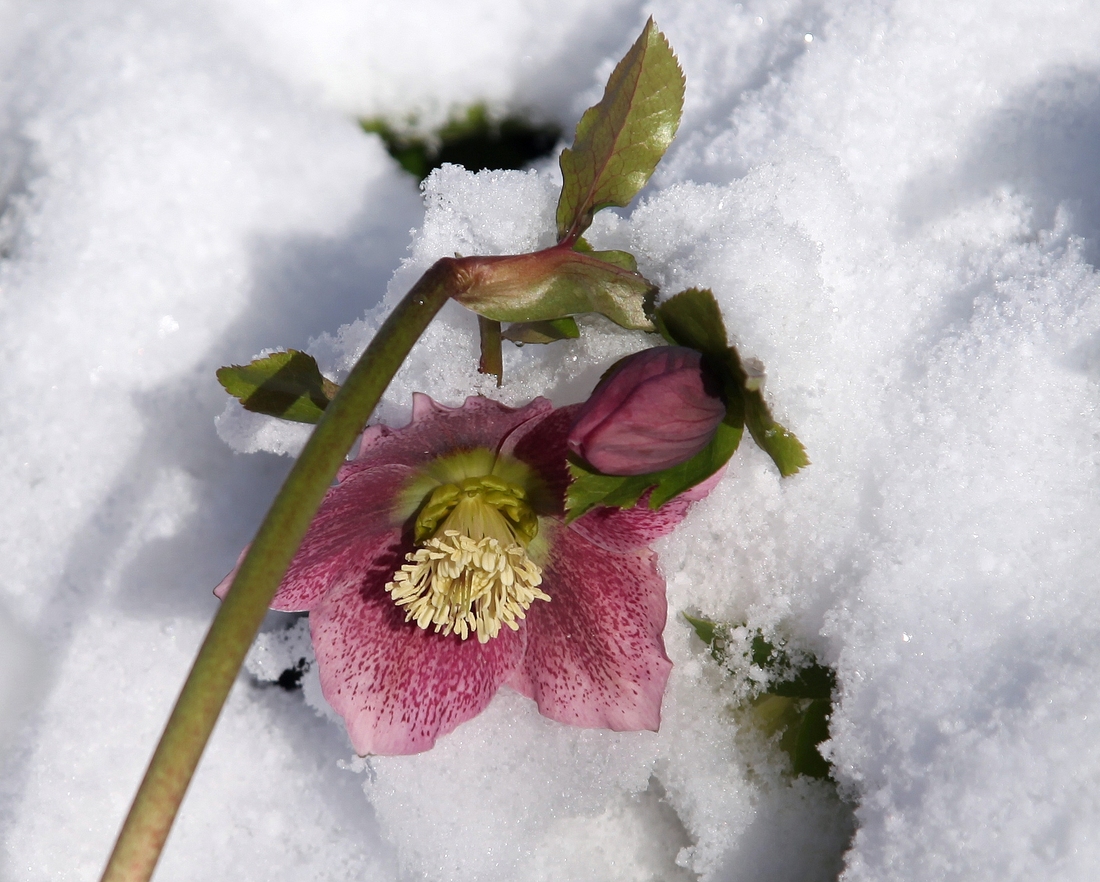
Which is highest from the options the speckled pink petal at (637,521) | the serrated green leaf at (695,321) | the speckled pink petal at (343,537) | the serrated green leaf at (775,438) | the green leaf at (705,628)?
the speckled pink petal at (343,537)

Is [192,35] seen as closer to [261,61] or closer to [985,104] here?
[261,61]

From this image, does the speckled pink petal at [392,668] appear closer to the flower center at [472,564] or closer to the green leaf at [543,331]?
the flower center at [472,564]

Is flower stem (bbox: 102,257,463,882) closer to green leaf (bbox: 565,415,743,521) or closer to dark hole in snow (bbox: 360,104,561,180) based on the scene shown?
green leaf (bbox: 565,415,743,521)

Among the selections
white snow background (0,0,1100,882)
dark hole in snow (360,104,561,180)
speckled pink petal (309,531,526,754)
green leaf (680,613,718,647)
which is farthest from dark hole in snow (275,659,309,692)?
dark hole in snow (360,104,561,180)

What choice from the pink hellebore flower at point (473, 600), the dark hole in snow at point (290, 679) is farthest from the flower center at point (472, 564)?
the dark hole in snow at point (290, 679)

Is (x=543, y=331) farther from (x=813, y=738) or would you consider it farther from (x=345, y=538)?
(x=813, y=738)
